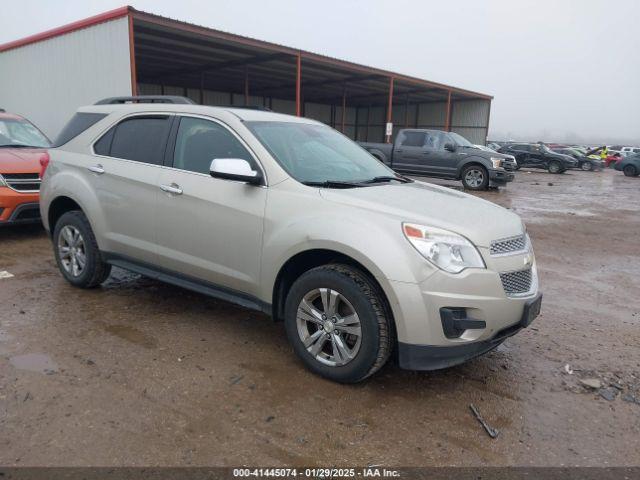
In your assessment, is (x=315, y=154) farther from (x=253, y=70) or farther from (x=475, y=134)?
(x=475, y=134)

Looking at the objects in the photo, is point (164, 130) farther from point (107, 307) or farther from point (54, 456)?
point (54, 456)

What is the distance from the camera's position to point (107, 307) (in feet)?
14.4

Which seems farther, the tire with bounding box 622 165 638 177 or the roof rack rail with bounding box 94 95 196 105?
the tire with bounding box 622 165 638 177

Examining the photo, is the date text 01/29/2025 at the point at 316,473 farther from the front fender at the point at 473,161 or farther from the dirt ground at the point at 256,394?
the front fender at the point at 473,161

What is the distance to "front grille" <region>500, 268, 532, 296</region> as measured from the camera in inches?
118

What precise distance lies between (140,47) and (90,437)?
18098 mm

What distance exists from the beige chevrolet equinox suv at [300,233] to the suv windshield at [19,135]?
358 centimetres

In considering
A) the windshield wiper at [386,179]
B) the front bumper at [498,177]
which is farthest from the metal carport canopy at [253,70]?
the windshield wiper at [386,179]

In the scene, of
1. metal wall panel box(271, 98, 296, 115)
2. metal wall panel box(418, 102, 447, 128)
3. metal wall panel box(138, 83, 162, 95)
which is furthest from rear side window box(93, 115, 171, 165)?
metal wall panel box(418, 102, 447, 128)

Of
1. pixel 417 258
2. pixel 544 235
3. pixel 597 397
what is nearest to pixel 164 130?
pixel 417 258

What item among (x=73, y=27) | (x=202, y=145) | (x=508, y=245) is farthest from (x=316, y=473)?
(x=73, y=27)

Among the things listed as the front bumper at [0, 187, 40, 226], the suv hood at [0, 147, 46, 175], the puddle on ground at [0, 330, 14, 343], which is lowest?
the puddle on ground at [0, 330, 14, 343]

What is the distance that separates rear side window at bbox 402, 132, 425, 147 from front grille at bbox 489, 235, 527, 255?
1289cm

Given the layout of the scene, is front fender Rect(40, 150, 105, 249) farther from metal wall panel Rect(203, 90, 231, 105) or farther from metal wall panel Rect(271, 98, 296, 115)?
metal wall panel Rect(271, 98, 296, 115)
